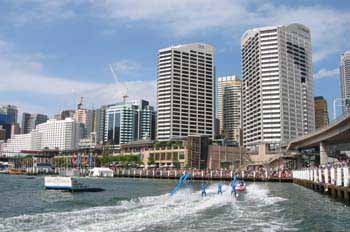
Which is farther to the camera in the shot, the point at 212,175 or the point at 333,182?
the point at 212,175

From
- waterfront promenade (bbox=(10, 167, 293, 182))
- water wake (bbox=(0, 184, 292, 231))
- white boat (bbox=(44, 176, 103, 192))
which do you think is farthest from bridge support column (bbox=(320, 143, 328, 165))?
water wake (bbox=(0, 184, 292, 231))

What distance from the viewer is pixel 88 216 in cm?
3688

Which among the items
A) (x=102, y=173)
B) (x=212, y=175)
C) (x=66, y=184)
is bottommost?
(x=66, y=184)

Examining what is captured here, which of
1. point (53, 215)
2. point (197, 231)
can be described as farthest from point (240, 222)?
point (53, 215)

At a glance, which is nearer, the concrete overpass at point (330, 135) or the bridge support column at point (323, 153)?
the concrete overpass at point (330, 135)

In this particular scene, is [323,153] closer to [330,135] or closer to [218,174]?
[330,135]

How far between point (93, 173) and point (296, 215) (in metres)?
151

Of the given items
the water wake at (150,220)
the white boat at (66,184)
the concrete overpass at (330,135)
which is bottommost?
the water wake at (150,220)

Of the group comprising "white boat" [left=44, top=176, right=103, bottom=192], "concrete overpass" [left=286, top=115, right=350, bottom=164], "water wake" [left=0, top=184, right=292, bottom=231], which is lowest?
"water wake" [left=0, top=184, right=292, bottom=231]

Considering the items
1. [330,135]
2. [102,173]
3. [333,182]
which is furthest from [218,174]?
[333,182]

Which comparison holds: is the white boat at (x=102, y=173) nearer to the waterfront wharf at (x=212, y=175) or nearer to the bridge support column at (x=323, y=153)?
the waterfront wharf at (x=212, y=175)

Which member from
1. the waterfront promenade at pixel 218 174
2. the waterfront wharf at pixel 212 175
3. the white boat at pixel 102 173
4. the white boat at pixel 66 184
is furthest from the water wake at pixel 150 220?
Result: the white boat at pixel 102 173

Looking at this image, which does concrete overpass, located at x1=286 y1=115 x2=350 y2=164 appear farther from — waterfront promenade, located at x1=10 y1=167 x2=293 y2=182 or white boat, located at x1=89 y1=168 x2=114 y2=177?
white boat, located at x1=89 y1=168 x2=114 y2=177

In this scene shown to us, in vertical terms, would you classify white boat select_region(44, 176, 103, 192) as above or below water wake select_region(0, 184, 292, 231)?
above
